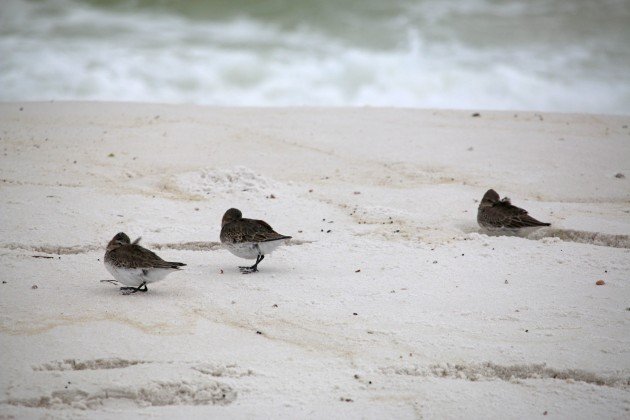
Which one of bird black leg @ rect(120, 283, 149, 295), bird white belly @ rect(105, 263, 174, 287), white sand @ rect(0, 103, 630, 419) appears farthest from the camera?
bird black leg @ rect(120, 283, 149, 295)

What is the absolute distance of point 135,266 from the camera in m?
4.89

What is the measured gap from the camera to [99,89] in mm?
13133

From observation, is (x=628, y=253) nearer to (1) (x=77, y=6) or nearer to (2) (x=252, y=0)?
(2) (x=252, y=0)

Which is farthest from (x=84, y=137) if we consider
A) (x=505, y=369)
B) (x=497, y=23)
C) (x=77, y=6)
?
(x=497, y=23)

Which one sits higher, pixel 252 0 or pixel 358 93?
pixel 252 0

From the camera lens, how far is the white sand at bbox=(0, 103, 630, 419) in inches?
152

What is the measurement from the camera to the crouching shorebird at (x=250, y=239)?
217 inches

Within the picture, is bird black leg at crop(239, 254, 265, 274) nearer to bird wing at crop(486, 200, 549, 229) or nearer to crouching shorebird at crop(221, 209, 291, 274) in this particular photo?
crouching shorebird at crop(221, 209, 291, 274)

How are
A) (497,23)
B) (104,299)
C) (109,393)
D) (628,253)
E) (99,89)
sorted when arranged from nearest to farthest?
(109,393) → (104,299) → (628,253) → (99,89) → (497,23)

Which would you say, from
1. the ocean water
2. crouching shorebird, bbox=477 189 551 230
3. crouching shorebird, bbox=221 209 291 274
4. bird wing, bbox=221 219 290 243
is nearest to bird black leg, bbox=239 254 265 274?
crouching shorebird, bbox=221 209 291 274

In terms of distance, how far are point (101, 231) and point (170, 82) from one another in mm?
7950

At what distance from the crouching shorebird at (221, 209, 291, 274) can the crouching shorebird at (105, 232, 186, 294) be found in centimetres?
65

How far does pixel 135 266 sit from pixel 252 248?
0.95 meters

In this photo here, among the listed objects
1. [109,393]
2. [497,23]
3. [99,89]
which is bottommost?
[109,393]
